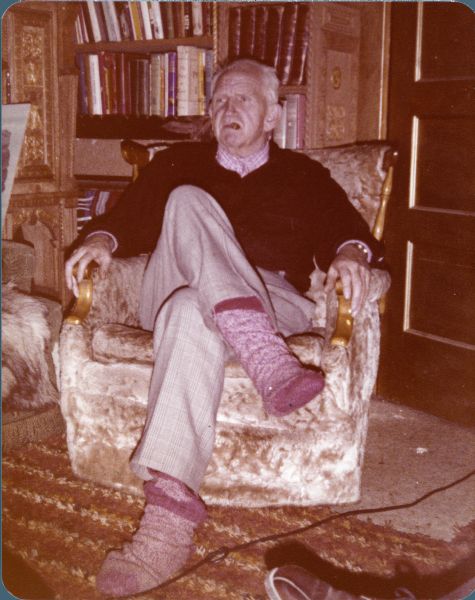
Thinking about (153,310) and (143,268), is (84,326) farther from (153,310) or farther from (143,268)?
(143,268)

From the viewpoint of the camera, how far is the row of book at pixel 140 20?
281 cm

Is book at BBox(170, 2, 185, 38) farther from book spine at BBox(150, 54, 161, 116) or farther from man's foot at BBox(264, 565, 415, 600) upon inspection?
man's foot at BBox(264, 565, 415, 600)

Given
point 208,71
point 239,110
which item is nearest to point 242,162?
point 239,110

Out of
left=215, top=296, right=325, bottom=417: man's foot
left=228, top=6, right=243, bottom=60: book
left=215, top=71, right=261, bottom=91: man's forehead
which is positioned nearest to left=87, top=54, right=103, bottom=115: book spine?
left=228, top=6, right=243, bottom=60: book

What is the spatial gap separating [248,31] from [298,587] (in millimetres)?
2077

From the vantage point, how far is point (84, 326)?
1743 millimetres

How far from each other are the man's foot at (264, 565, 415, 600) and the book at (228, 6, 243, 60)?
199 cm

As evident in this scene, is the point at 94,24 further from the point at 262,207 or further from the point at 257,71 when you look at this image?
the point at 262,207

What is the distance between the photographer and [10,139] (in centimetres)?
103

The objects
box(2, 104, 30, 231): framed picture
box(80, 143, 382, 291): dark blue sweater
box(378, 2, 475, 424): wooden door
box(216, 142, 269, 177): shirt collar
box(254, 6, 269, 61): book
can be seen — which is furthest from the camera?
box(254, 6, 269, 61): book

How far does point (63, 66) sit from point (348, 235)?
1.56 metres

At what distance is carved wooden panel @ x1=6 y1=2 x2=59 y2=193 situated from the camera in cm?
260

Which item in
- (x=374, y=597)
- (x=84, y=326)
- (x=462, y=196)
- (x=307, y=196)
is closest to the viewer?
(x=374, y=597)

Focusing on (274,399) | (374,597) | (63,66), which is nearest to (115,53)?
(63,66)
